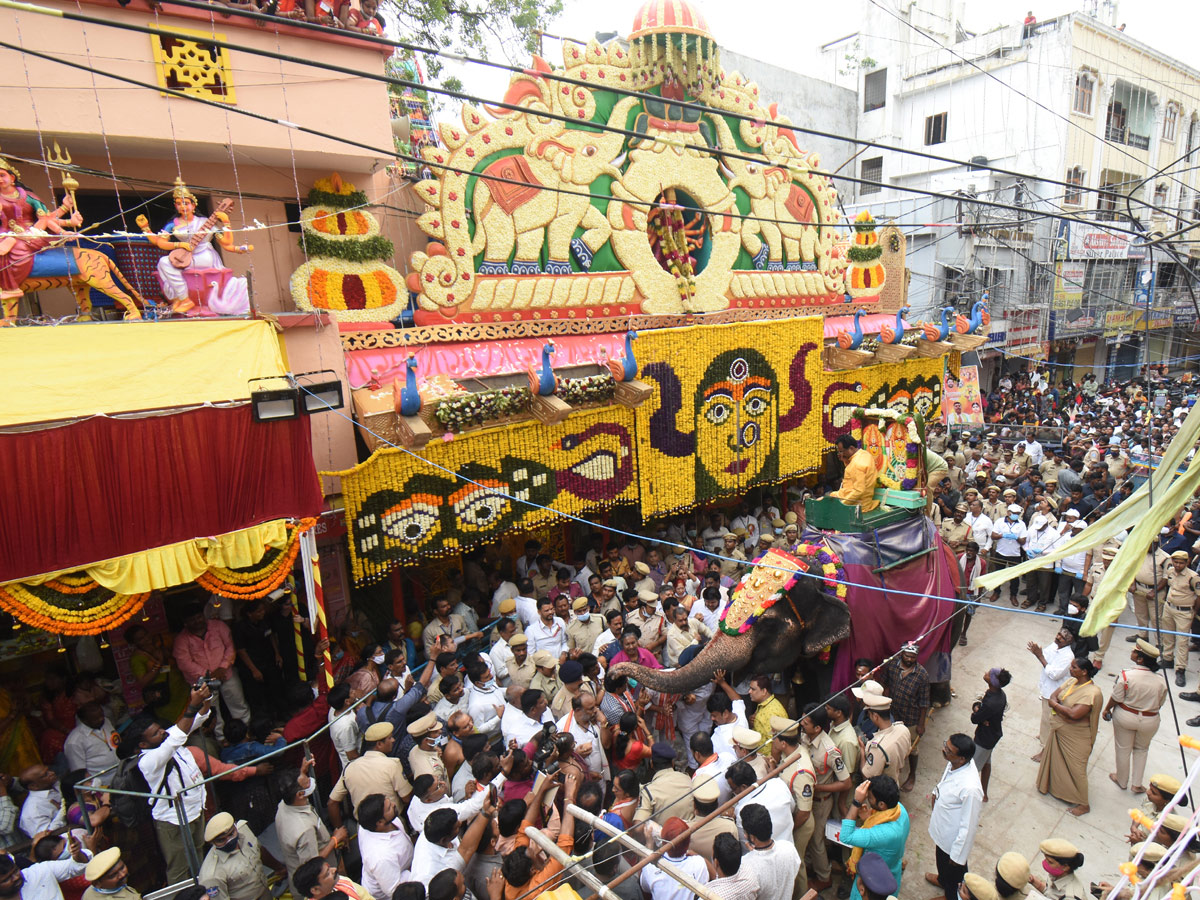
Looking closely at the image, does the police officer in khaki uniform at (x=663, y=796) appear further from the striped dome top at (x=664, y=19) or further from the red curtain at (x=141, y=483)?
the striped dome top at (x=664, y=19)

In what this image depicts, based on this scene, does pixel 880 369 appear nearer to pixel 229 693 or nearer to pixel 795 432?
pixel 795 432

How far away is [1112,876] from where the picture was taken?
5.14m

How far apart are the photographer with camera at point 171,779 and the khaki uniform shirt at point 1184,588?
378 inches

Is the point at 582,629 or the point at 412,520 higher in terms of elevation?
the point at 412,520

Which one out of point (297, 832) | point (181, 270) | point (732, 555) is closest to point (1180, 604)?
point (732, 555)

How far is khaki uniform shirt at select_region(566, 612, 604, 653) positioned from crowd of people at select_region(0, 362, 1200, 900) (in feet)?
0.10

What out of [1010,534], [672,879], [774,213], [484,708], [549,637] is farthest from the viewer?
[774,213]

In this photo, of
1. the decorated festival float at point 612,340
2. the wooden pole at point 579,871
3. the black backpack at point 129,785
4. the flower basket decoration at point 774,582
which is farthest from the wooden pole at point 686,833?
the black backpack at point 129,785

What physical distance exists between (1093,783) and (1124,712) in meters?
0.82

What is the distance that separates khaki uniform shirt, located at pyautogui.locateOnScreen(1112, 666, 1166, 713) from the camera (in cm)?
571

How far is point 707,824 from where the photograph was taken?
411 cm

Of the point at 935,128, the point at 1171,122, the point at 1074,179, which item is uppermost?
the point at 1171,122

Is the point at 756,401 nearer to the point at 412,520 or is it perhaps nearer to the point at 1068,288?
the point at 412,520

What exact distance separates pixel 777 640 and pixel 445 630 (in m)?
3.37
